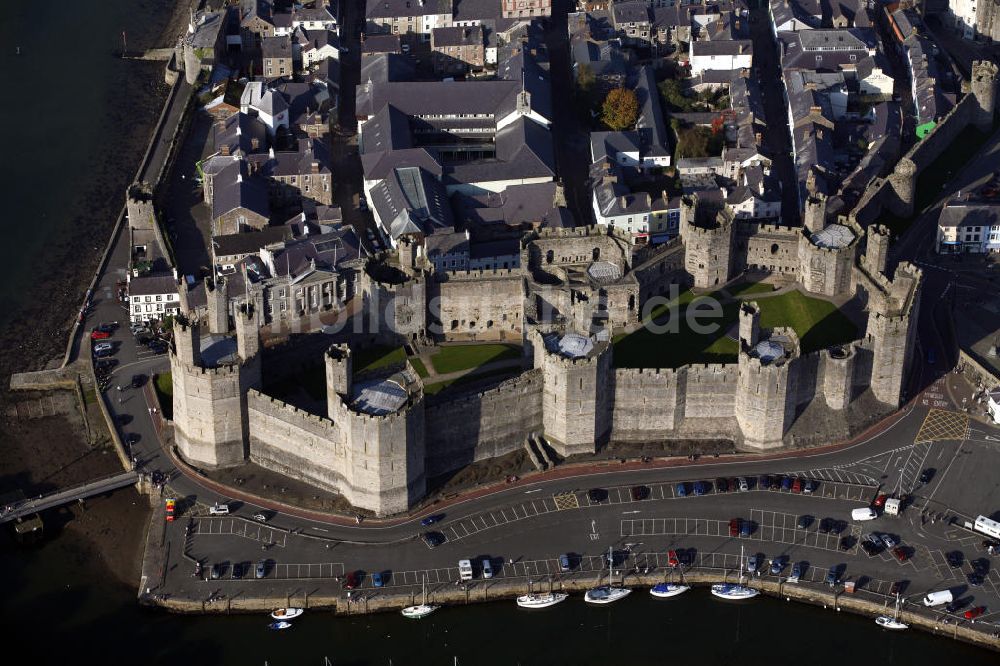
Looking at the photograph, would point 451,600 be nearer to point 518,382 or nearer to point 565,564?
point 565,564

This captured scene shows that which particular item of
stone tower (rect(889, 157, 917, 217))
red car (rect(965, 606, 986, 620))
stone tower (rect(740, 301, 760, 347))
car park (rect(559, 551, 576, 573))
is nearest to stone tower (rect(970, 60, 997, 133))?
stone tower (rect(889, 157, 917, 217))

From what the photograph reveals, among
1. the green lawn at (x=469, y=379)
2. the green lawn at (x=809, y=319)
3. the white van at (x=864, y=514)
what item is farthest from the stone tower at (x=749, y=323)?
the green lawn at (x=469, y=379)

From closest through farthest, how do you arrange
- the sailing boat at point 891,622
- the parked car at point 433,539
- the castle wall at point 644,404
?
1. the sailing boat at point 891,622
2. the parked car at point 433,539
3. the castle wall at point 644,404

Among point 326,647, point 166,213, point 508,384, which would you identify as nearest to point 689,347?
point 508,384

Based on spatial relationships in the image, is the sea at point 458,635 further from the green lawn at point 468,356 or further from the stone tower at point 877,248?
the stone tower at point 877,248

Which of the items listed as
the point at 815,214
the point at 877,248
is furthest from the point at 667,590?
the point at 815,214

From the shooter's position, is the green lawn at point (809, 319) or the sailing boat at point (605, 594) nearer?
the sailing boat at point (605, 594)
